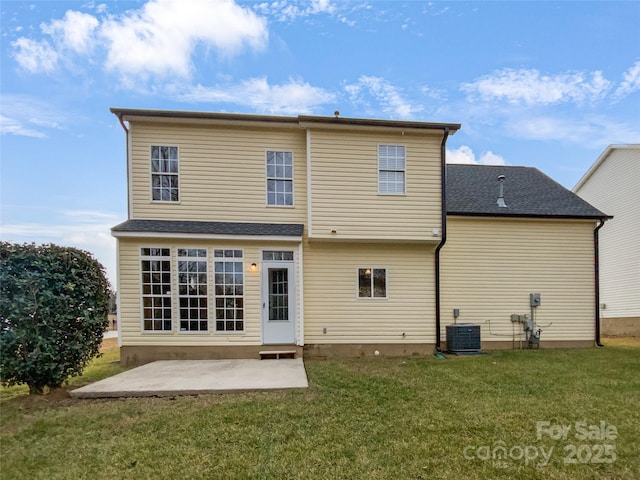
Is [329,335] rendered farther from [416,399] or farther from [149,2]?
[149,2]

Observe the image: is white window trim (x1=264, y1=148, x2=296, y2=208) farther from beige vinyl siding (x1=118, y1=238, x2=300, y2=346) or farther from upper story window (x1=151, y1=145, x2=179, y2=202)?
upper story window (x1=151, y1=145, x2=179, y2=202)

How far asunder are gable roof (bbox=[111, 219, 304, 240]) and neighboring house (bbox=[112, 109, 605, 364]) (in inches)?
1.4

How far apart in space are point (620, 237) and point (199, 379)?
51.5 feet

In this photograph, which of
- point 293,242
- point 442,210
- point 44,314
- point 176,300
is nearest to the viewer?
point 44,314

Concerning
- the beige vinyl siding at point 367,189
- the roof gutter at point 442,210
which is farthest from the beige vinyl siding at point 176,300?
the roof gutter at point 442,210

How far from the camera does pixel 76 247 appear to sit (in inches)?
223

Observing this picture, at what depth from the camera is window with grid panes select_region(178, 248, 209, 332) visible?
790cm

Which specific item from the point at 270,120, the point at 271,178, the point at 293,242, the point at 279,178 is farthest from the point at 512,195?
the point at 270,120

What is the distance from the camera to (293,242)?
26.6 feet

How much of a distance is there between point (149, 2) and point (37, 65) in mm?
3218

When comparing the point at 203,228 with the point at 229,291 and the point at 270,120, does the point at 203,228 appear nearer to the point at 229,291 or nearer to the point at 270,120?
the point at 229,291

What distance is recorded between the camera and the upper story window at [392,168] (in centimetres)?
852

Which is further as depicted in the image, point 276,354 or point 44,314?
point 276,354

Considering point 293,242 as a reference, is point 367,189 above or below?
above
